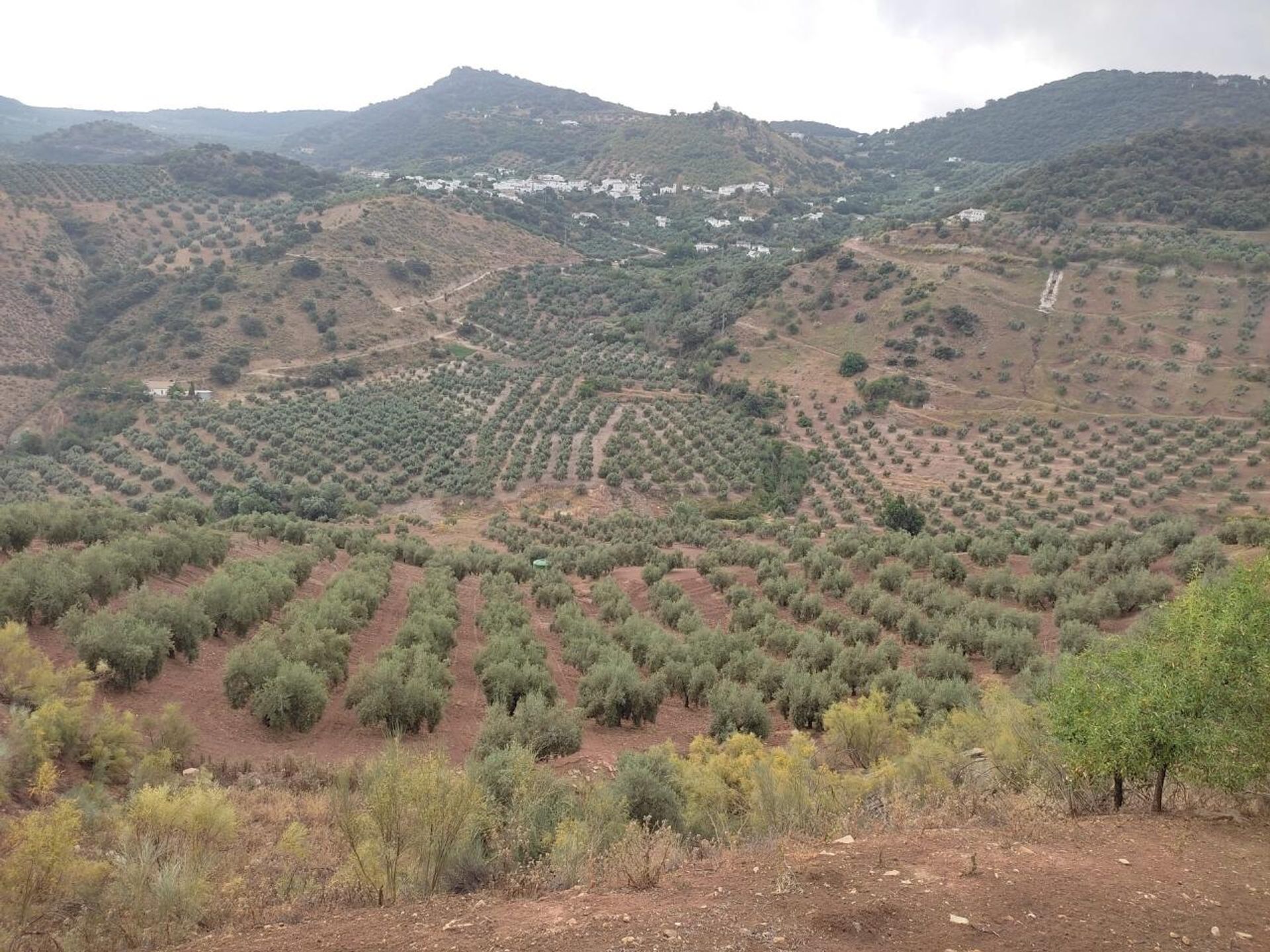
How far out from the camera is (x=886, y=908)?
19.5 feet

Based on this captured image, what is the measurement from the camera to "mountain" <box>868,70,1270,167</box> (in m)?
149

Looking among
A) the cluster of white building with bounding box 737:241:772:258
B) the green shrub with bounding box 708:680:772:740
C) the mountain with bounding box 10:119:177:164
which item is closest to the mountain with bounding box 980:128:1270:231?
the cluster of white building with bounding box 737:241:772:258

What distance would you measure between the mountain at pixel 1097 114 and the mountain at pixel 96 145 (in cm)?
17971

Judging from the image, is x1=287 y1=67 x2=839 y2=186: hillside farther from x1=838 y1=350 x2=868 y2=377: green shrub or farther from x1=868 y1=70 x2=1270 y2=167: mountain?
x1=838 y1=350 x2=868 y2=377: green shrub

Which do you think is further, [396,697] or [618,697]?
[618,697]

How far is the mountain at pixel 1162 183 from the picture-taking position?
7262 cm

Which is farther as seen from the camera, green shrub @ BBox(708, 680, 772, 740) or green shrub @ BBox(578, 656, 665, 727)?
green shrub @ BBox(578, 656, 665, 727)

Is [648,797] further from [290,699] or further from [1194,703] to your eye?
[290,699]

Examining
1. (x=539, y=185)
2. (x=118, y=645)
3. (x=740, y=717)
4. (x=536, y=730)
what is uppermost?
(x=539, y=185)

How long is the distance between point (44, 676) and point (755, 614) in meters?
18.3

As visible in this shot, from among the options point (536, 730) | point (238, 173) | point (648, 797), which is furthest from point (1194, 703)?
point (238, 173)

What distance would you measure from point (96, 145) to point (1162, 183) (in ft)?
631

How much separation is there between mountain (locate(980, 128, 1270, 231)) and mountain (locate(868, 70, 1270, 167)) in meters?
67.3

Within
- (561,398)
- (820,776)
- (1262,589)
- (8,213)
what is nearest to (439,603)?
(820,776)
